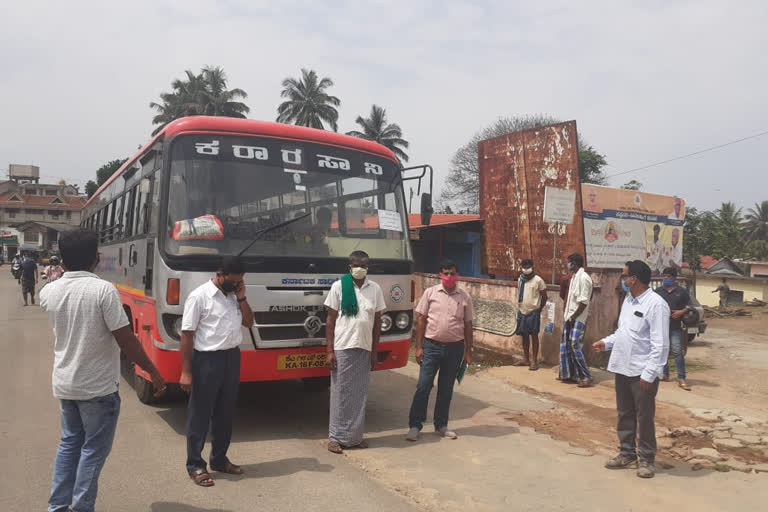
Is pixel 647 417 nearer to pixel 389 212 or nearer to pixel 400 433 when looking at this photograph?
pixel 400 433

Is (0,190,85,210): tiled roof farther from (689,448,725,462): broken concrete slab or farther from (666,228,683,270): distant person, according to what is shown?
(689,448,725,462): broken concrete slab

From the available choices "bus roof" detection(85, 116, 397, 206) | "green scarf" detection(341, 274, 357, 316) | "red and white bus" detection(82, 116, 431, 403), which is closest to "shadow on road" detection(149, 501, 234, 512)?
"red and white bus" detection(82, 116, 431, 403)

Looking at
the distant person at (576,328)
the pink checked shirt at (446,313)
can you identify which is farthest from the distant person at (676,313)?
the pink checked shirt at (446,313)

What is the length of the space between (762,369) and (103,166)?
6366cm

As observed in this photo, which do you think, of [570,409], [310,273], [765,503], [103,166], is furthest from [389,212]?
[103,166]

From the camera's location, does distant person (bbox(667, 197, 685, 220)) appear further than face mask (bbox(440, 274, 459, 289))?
Yes

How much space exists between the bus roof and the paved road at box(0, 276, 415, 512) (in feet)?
9.04

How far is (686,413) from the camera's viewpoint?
6961 mm

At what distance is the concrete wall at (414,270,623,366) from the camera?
30.7ft

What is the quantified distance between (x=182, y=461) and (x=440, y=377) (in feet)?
7.96

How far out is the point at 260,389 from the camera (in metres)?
7.50

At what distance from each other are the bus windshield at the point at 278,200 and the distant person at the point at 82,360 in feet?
6.07

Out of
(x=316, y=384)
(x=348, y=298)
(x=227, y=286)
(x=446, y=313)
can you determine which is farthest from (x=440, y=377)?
(x=227, y=286)

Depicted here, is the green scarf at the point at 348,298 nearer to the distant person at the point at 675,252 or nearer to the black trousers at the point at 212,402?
the black trousers at the point at 212,402
